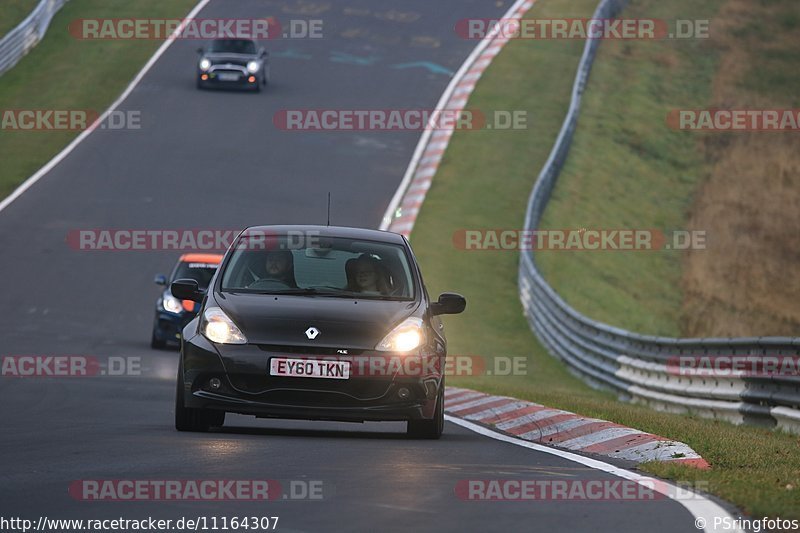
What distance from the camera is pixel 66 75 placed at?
39781 millimetres

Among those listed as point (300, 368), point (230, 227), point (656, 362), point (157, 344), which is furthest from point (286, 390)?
point (230, 227)

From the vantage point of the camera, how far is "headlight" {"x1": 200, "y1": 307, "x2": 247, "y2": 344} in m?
11.1

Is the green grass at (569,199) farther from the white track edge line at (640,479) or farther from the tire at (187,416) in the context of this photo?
the tire at (187,416)

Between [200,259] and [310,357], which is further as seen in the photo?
[200,259]

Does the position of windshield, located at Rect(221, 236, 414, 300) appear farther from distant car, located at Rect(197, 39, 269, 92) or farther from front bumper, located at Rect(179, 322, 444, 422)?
distant car, located at Rect(197, 39, 269, 92)

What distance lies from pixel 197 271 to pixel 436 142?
1415 centimetres

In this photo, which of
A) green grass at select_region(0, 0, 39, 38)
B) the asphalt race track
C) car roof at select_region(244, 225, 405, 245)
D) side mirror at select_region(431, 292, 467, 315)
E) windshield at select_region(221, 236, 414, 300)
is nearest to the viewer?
the asphalt race track

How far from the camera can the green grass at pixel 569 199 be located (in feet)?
40.6

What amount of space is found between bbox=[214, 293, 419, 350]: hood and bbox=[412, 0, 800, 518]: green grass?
2.24m

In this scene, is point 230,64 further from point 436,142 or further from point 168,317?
point 168,317

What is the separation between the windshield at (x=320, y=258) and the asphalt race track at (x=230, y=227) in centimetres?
105

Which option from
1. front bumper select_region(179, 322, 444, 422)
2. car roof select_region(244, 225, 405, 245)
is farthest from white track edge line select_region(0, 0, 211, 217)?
front bumper select_region(179, 322, 444, 422)

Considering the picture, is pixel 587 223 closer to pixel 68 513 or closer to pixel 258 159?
pixel 258 159

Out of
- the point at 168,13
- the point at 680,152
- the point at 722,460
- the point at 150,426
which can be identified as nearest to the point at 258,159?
the point at 680,152
